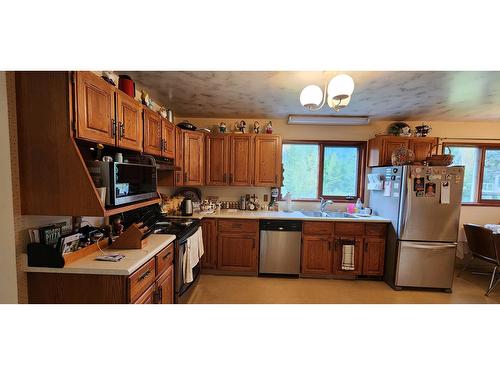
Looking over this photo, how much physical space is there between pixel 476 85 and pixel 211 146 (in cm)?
308

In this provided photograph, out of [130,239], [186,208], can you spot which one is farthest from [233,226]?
[130,239]

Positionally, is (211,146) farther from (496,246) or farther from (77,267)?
(496,246)

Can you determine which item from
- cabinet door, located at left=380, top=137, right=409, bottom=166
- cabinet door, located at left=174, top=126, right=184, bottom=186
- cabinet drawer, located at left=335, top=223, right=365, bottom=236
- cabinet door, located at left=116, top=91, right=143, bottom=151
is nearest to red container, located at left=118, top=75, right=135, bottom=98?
cabinet door, located at left=116, top=91, right=143, bottom=151

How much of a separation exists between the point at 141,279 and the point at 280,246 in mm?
1874

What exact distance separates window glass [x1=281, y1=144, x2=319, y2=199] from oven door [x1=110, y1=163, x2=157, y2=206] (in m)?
2.17

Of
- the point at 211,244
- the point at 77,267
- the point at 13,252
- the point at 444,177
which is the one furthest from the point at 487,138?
the point at 13,252

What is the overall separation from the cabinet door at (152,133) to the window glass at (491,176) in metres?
4.84

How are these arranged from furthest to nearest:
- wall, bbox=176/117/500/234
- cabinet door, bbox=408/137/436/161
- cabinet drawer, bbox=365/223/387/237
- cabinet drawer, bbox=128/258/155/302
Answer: wall, bbox=176/117/500/234
cabinet door, bbox=408/137/436/161
cabinet drawer, bbox=365/223/387/237
cabinet drawer, bbox=128/258/155/302

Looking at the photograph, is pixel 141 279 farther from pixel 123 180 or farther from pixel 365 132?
pixel 365 132

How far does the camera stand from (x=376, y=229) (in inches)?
109

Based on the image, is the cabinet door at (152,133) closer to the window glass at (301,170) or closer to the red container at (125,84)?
the red container at (125,84)

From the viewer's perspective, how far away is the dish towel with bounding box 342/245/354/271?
2.78 meters

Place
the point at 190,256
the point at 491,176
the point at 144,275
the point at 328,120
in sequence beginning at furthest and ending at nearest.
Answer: the point at 491,176
the point at 328,120
the point at 190,256
the point at 144,275

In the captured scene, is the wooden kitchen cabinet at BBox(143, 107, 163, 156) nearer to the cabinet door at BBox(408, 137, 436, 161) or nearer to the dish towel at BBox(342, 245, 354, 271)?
the dish towel at BBox(342, 245, 354, 271)
